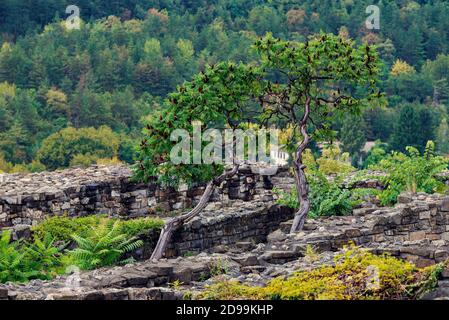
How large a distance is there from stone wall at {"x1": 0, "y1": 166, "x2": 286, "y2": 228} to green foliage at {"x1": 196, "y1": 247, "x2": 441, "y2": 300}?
26.6ft

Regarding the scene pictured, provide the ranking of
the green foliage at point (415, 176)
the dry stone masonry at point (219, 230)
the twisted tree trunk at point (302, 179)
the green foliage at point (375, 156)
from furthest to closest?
the green foliage at point (375, 156)
the green foliage at point (415, 176)
the twisted tree trunk at point (302, 179)
the dry stone masonry at point (219, 230)

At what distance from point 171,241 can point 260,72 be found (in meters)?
3.07

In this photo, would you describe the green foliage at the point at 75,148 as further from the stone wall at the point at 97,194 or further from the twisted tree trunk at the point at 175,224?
the twisted tree trunk at the point at 175,224

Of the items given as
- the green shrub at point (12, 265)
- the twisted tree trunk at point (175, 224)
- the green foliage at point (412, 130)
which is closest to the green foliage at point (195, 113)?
the twisted tree trunk at point (175, 224)

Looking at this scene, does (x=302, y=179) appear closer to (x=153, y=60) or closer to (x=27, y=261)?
(x=27, y=261)

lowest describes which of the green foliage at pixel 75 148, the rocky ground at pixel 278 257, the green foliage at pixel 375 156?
the green foliage at pixel 75 148

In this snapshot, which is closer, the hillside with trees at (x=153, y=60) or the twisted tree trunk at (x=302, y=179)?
the twisted tree trunk at (x=302, y=179)

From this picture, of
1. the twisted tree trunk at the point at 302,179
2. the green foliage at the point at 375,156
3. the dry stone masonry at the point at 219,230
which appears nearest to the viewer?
the dry stone masonry at the point at 219,230

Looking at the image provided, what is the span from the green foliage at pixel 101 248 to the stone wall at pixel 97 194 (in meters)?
2.84

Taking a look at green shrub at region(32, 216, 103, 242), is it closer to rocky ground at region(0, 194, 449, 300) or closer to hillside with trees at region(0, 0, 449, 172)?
rocky ground at region(0, 194, 449, 300)

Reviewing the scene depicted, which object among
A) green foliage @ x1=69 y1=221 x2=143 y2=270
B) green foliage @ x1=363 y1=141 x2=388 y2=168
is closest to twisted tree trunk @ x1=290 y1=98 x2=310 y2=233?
green foliage @ x1=69 y1=221 x2=143 y2=270

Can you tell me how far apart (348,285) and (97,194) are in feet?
32.9

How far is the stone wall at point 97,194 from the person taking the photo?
23469 millimetres

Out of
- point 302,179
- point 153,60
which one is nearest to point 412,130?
point 153,60
